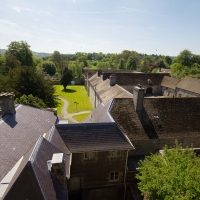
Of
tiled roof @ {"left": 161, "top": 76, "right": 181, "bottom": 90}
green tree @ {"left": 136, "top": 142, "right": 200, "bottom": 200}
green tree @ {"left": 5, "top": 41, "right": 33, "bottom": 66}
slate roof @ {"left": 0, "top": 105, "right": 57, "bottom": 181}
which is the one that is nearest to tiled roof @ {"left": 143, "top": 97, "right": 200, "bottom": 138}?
Result: green tree @ {"left": 136, "top": 142, "right": 200, "bottom": 200}

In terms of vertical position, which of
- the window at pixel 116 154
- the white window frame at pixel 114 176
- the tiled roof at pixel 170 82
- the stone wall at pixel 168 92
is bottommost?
the white window frame at pixel 114 176

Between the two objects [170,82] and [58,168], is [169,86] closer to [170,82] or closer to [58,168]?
[170,82]

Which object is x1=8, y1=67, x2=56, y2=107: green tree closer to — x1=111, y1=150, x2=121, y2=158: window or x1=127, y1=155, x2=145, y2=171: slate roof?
x1=127, y1=155, x2=145, y2=171: slate roof

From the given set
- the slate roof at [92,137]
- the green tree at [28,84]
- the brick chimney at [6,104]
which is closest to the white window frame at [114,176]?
the slate roof at [92,137]

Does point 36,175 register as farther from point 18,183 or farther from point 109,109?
point 109,109

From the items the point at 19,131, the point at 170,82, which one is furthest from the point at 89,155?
the point at 170,82

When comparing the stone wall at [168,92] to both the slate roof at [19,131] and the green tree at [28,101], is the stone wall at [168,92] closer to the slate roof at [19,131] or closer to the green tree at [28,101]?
the green tree at [28,101]
